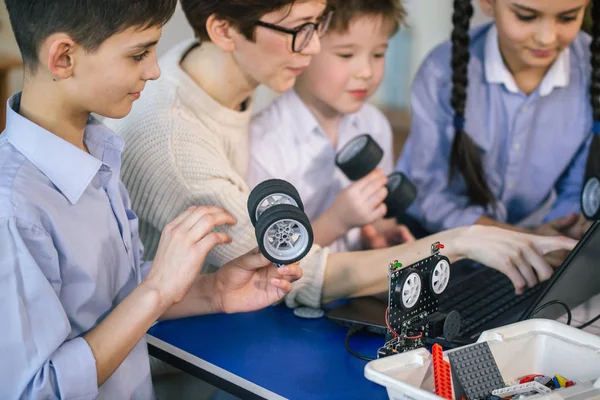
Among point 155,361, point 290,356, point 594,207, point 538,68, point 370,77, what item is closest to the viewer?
point 290,356

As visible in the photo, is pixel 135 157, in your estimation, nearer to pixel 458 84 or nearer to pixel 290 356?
pixel 290 356

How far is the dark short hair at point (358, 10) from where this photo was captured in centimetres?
184

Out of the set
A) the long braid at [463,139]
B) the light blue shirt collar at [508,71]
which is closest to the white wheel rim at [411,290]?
the long braid at [463,139]

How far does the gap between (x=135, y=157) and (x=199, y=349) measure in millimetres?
430

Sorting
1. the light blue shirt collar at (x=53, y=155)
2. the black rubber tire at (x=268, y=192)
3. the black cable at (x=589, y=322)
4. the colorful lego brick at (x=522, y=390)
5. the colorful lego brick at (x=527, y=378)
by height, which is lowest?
A: the black cable at (x=589, y=322)

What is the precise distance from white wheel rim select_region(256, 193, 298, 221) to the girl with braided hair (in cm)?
99

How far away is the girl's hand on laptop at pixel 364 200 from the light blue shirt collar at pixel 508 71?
51 cm

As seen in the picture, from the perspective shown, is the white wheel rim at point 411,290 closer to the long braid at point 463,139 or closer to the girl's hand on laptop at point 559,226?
the girl's hand on laptop at point 559,226

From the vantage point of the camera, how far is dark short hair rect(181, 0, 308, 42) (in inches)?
62.4

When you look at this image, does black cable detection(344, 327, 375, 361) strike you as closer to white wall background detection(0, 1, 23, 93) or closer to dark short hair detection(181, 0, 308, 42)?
dark short hair detection(181, 0, 308, 42)

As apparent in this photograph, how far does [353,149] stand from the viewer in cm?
186

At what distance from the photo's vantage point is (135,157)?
157 cm

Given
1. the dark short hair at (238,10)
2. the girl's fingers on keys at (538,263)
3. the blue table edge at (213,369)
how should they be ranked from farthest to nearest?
the dark short hair at (238,10) → the girl's fingers on keys at (538,263) → the blue table edge at (213,369)

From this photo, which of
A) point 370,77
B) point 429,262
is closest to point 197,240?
point 429,262
